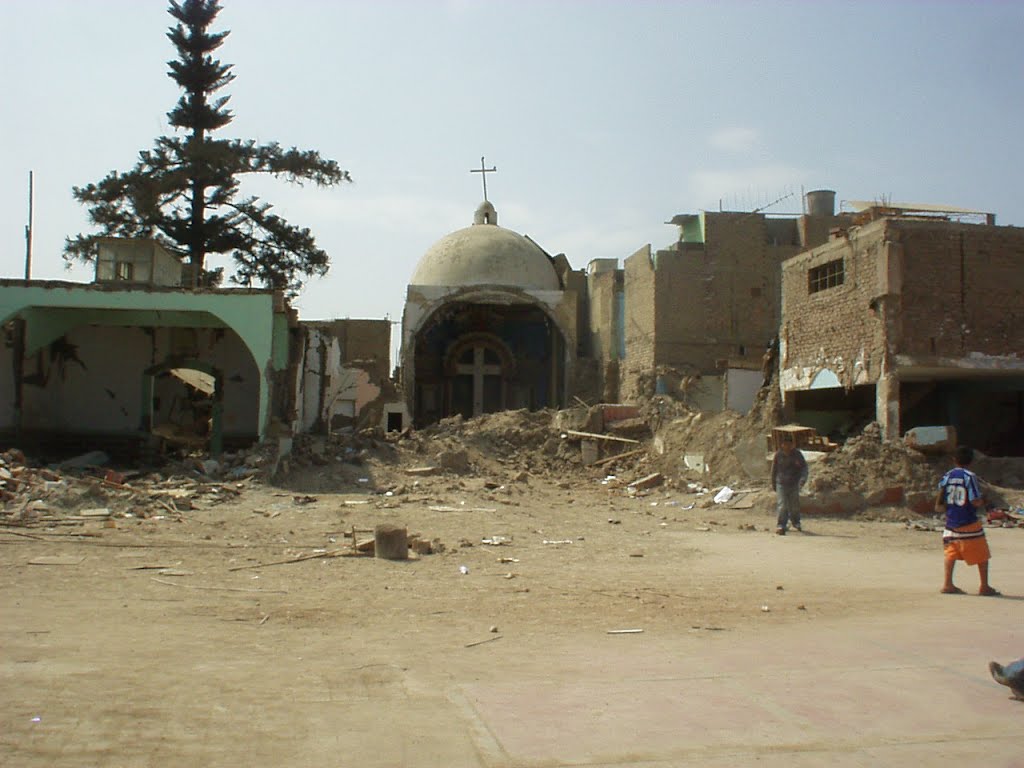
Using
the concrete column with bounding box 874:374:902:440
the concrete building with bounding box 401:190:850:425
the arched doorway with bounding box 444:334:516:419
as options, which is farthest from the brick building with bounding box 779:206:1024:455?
the arched doorway with bounding box 444:334:516:419

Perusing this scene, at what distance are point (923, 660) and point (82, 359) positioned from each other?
825 inches

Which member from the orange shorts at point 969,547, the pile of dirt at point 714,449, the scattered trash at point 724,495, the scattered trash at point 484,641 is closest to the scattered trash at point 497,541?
the scattered trash at point 484,641

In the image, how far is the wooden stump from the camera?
991cm

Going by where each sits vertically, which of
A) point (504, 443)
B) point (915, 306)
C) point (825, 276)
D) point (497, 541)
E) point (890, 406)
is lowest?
point (497, 541)

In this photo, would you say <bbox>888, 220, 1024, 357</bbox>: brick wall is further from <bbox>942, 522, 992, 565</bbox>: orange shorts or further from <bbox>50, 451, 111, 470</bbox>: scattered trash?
<bbox>50, 451, 111, 470</bbox>: scattered trash

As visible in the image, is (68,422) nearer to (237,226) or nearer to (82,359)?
(82,359)

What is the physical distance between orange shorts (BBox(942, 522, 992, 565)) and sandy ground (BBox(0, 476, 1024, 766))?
15.8 inches

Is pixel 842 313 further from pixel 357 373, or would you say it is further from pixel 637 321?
pixel 357 373

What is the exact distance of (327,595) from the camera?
25.8ft

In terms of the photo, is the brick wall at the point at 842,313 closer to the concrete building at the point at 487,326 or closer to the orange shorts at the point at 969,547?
the orange shorts at the point at 969,547

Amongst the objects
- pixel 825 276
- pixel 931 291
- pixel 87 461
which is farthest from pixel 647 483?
pixel 87 461

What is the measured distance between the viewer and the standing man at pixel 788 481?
13.6m

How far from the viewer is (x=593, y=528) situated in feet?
45.2

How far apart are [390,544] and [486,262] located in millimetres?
25373
